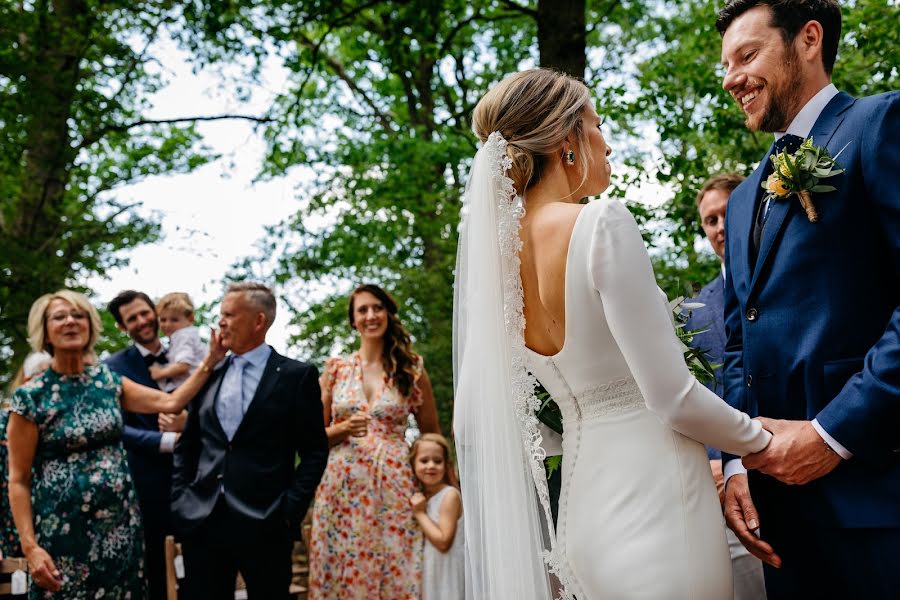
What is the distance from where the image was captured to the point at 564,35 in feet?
23.1

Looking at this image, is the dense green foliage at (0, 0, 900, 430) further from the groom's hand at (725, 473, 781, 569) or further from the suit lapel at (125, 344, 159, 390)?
the suit lapel at (125, 344, 159, 390)

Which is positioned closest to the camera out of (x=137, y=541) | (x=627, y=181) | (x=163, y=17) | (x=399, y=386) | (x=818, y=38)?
(x=818, y=38)

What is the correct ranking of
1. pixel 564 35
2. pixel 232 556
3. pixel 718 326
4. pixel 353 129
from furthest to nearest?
1. pixel 353 129
2. pixel 564 35
3. pixel 232 556
4. pixel 718 326

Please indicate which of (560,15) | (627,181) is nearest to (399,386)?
(627,181)

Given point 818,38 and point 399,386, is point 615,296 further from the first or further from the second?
point 399,386

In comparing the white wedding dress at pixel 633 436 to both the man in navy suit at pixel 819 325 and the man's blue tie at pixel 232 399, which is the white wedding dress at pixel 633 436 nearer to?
the man in navy suit at pixel 819 325

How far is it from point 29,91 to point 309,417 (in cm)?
643

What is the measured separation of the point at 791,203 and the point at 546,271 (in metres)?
0.72

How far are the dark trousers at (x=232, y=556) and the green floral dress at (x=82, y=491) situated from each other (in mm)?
318

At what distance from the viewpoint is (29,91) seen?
9.62 m

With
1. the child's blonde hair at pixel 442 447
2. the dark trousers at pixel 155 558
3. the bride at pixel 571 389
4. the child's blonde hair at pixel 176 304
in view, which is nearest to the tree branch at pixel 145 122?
the child's blonde hair at pixel 176 304

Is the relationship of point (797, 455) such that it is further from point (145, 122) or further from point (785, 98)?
point (145, 122)

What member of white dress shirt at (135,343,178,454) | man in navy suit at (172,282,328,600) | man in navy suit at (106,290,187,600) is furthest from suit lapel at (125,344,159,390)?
man in navy suit at (172,282,328,600)

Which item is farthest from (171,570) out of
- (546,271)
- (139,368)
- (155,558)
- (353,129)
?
(353,129)
